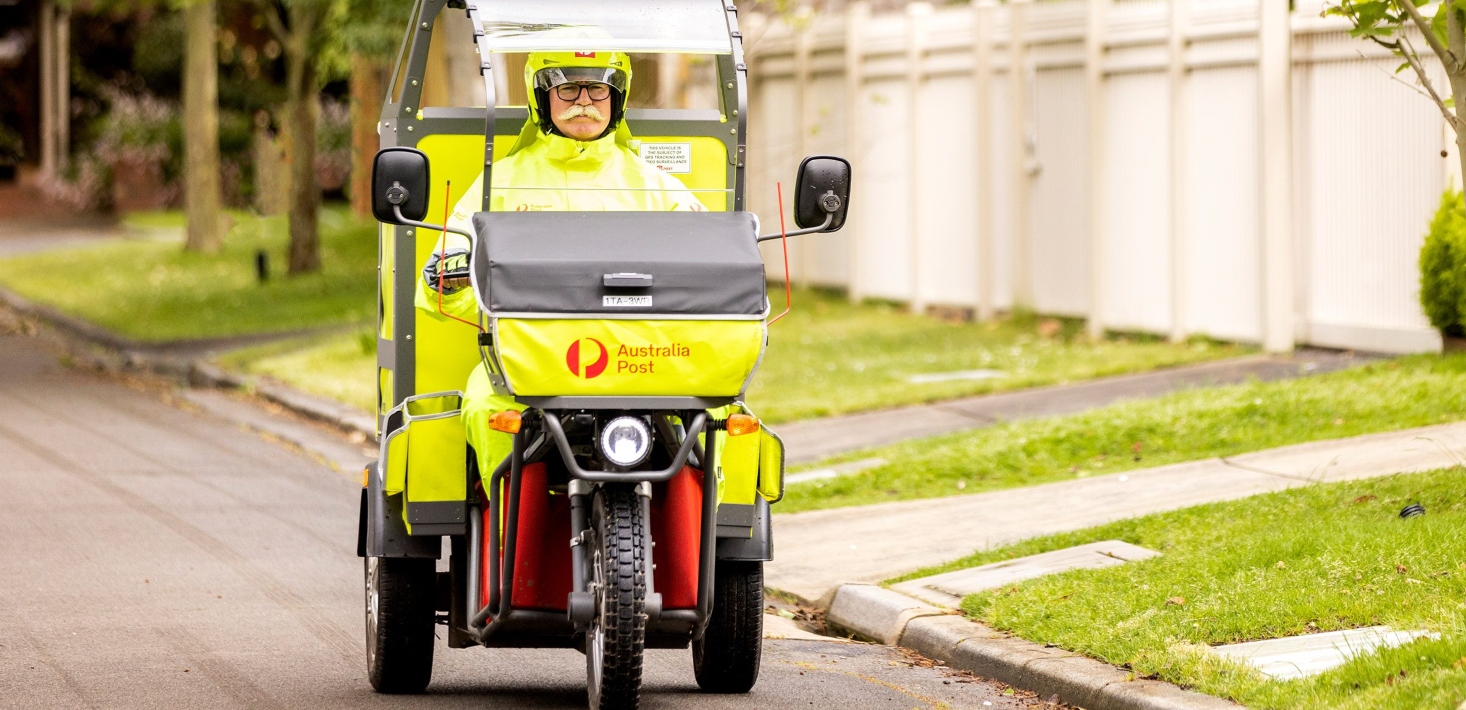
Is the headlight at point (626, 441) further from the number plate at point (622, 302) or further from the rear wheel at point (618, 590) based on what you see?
the number plate at point (622, 302)

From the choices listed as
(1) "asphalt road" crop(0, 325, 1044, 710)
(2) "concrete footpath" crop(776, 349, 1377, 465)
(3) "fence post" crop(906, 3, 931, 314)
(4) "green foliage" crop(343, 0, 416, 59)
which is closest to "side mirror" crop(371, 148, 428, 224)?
(1) "asphalt road" crop(0, 325, 1044, 710)

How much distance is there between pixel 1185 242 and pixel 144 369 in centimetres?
898

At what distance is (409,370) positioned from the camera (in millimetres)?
6664

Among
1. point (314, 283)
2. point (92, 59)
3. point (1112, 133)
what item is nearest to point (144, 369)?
point (314, 283)

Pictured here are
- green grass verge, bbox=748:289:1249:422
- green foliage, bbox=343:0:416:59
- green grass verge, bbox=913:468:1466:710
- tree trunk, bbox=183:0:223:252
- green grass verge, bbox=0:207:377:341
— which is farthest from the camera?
tree trunk, bbox=183:0:223:252

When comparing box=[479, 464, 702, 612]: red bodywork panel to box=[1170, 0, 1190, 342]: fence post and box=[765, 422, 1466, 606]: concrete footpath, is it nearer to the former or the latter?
box=[765, 422, 1466, 606]: concrete footpath

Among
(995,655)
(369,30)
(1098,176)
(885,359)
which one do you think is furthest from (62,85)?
(995,655)

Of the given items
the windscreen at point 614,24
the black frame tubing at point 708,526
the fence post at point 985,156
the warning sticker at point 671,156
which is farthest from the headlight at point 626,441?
the fence post at point 985,156

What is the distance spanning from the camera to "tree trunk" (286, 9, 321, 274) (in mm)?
23875

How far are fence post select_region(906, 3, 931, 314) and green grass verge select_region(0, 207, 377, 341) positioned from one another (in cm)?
545

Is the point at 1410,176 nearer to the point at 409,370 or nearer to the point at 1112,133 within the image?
the point at 1112,133

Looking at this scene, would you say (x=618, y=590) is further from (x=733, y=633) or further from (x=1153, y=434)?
(x=1153, y=434)

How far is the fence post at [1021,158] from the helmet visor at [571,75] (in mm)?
11322

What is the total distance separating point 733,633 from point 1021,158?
37.3ft
